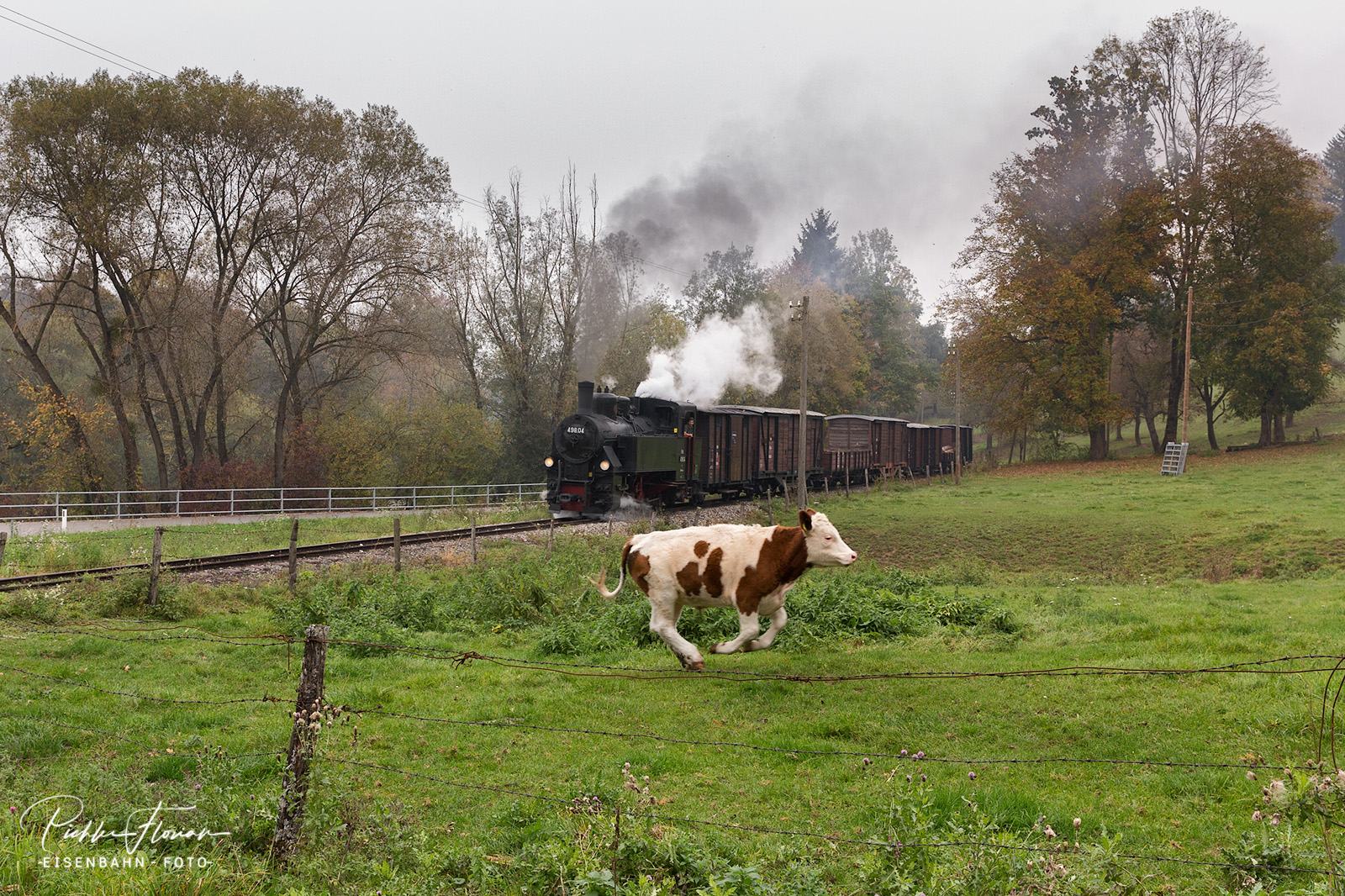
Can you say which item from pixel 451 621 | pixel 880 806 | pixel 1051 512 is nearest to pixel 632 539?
pixel 880 806

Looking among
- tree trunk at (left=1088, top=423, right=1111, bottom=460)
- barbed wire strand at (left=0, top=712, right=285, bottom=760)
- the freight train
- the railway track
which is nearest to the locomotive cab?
the freight train

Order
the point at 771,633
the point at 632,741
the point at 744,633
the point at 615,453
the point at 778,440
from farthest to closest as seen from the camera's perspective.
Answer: the point at 778,440 → the point at 615,453 → the point at 771,633 → the point at 744,633 → the point at 632,741

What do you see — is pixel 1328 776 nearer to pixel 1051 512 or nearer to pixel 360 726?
pixel 360 726

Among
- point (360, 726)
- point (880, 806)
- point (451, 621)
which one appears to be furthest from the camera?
point (451, 621)

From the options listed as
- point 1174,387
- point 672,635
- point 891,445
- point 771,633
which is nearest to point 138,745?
point 672,635

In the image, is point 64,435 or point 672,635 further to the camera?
point 64,435

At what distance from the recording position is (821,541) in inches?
311

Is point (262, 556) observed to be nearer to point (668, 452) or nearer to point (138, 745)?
point (138, 745)

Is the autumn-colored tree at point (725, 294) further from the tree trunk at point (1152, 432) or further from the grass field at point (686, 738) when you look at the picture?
the grass field at point (686, 738)

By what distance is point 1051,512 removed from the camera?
25953 mm

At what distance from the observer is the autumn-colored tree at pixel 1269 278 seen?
39.1 m

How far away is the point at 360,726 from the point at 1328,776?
21.8 feet

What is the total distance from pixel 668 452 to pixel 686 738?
1930 cm

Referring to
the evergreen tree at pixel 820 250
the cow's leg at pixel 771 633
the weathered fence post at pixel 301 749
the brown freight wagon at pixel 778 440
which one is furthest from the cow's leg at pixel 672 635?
the evergreen tree at pixel 820 250
